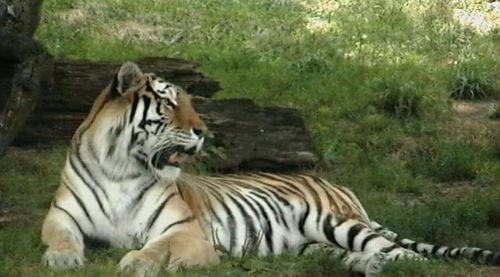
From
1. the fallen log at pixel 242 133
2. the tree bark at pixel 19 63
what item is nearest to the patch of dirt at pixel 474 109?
the fallen log at pixel 242 133

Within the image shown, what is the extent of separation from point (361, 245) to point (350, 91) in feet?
15.5

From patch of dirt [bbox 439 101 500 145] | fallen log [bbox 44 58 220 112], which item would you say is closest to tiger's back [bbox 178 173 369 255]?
fallen log [bbox 44 58 220 112]

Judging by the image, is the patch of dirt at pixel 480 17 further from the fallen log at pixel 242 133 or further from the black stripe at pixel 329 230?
the black stripe at pixel 329 230

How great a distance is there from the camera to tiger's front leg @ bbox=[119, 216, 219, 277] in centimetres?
517

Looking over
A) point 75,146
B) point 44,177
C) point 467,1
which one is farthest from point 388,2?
point 75,146

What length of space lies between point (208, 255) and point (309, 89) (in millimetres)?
5297

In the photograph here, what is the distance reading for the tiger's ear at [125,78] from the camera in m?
5.73

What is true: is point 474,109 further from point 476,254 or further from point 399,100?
point 476,254

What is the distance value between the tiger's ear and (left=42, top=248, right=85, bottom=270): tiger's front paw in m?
0.94

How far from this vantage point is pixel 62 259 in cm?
533

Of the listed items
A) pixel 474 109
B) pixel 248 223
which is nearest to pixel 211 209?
pixel 248 223

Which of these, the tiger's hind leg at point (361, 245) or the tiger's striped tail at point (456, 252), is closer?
the tiger's hind leg at point (361, 245)

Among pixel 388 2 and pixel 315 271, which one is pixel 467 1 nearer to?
pixel 388 2

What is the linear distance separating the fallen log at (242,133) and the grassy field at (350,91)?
0.18 meters
